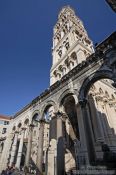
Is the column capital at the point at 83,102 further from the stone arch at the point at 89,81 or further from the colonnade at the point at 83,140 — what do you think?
the stone arch at the point at 89,81

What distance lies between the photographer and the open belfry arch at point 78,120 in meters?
11.5

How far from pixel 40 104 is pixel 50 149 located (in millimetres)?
6919

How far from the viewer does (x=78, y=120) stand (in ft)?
42.1

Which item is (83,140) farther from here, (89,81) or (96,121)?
(89,81)

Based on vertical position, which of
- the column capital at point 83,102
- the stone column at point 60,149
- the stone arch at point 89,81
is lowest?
the stone column at point 60,149

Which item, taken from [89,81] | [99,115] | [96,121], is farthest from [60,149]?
[89,81]

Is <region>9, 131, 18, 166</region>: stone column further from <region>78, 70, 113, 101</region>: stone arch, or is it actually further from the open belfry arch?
<region>78, 70, 113, 101</region>: stone arch

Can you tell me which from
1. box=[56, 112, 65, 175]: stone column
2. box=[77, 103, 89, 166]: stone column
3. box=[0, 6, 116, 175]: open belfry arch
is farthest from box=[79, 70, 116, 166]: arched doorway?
box=[56, 112, 65, 175]: stone column

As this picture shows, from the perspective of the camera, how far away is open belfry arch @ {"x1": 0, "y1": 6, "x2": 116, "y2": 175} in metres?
11.5

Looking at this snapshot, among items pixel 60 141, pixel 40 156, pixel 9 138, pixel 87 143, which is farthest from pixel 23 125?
pixel 87 143

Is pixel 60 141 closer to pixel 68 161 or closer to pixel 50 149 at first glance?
pixel 50 149

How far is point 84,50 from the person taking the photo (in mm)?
25953

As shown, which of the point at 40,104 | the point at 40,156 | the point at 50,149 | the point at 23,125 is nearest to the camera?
the point at 50,149

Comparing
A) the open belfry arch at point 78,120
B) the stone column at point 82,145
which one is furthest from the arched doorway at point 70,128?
the stone column at point 82,145
